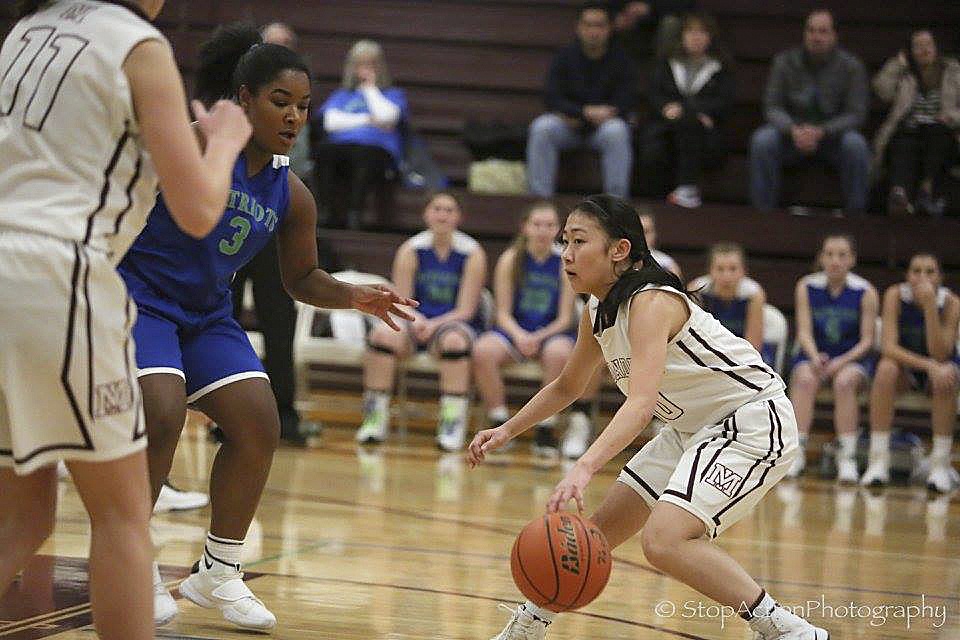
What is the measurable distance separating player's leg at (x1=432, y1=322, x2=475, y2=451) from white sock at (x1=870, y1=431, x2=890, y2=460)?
8.32ft

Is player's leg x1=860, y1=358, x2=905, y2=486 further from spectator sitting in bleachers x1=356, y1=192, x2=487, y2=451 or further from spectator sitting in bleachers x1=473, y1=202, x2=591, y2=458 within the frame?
spectator sitting in bleachers x1=356, y1=192, x2=487, y2=451

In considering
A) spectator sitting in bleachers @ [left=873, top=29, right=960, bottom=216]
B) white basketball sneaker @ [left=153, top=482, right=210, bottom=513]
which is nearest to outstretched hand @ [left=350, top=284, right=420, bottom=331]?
white basketball sneaker @ [left=153, top=482, right=210, bottom=513]

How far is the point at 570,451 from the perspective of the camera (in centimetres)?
825

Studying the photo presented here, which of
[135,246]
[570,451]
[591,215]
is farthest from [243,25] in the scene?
[570,451]

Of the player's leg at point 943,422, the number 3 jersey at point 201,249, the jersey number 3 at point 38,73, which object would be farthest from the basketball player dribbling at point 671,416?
the player's leg at point 943,422

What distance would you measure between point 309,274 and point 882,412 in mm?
5163

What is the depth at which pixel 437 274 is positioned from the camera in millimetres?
8883

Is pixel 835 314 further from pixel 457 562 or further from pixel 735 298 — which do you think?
pixel 457 562

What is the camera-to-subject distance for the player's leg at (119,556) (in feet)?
8.04

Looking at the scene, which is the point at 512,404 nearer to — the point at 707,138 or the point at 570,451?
the point at 570,451

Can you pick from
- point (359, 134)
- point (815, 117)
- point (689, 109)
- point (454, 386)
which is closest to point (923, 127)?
point (815, 117)

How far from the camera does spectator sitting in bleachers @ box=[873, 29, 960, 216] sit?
31.4 ft

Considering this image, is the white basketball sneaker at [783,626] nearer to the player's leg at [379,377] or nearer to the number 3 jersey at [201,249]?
the number 3 jersey at [201,249]

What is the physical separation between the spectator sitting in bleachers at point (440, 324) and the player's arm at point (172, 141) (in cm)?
584
